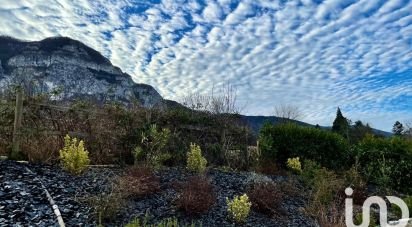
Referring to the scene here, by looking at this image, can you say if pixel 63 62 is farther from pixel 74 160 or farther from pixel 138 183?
pixel 138 183

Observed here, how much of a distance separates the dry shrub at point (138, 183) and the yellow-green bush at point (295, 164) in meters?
4.87

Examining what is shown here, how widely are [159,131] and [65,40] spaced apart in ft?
121

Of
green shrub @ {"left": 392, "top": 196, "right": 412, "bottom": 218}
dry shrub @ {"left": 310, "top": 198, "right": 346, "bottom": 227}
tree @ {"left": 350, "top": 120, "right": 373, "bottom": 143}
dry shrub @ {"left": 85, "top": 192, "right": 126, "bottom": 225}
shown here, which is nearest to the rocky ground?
dry shrub @ {"left": 85, "top": 192, "right": 126, "bottom": 225}

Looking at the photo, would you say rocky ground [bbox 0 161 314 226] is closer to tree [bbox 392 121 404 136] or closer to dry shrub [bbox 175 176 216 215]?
dry shrub [bbox 175 176 216 215]

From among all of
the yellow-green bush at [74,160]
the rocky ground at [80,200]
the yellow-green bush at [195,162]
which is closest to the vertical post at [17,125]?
the rocky ground at [80,200]

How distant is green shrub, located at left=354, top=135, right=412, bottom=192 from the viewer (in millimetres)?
11320

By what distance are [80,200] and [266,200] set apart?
3.20 metres

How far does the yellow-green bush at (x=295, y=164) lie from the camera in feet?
35.6

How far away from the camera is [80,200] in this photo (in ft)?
19.0

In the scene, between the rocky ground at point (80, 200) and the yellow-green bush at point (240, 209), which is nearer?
the rocky ground at point (80, 200)

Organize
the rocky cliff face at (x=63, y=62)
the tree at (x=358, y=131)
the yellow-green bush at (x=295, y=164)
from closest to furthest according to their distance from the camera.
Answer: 1. the yellow-green bush at (x=295, y=164)
2. the rocky cliff face at (x=63, y=62)
3. the tree at (x=358, y=131)

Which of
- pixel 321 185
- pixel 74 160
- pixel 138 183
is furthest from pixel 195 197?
pixel 321 185

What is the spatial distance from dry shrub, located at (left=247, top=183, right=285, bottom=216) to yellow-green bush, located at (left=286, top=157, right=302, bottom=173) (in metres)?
3.45

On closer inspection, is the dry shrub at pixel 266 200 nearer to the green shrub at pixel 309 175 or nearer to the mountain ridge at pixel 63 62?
the green shrub at pixel 309 175
